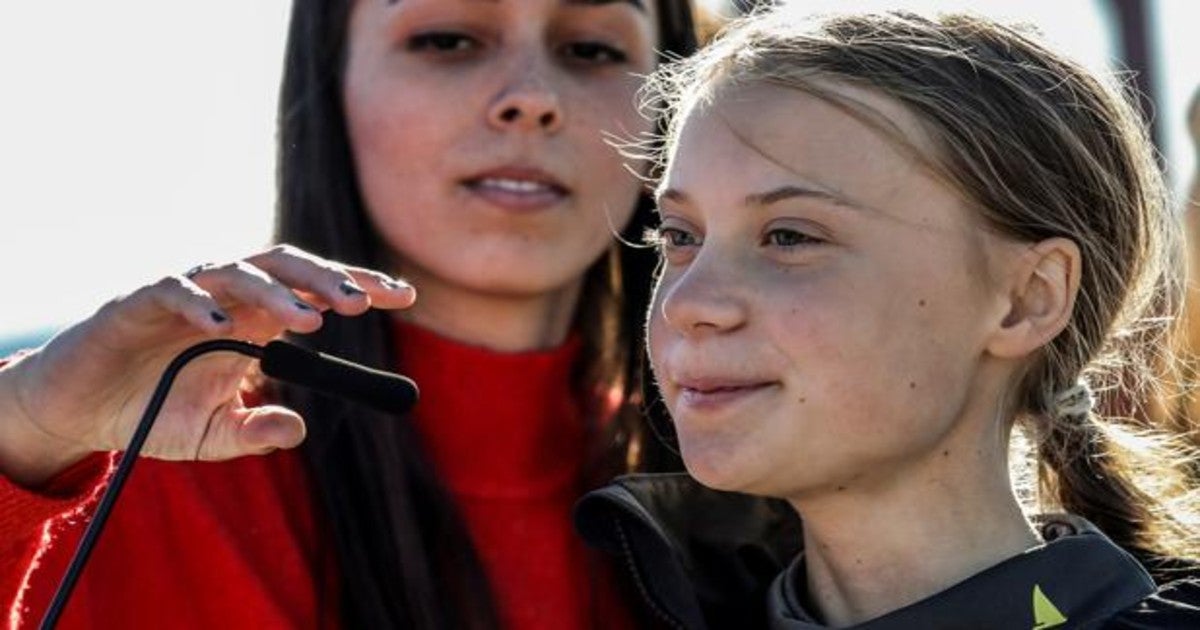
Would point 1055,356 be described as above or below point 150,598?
above

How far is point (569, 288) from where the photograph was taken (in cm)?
291

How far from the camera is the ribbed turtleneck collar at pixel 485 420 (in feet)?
9.02

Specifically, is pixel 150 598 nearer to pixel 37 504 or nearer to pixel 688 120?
pixel 37 504

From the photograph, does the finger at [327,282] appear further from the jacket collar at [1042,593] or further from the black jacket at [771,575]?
the jacket collar at [1042,593]

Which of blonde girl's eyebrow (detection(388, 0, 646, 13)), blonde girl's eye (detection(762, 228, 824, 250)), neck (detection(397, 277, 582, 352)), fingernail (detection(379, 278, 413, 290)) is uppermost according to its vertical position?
blonde girl's eyebrow (detection(388, 0, 646, 13))

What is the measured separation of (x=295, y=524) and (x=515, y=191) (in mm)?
475

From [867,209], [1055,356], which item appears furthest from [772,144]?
[1055,356]

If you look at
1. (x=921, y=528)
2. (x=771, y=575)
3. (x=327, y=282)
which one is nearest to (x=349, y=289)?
(x=327, y=282)

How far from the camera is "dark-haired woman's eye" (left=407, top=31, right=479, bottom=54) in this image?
2.74m

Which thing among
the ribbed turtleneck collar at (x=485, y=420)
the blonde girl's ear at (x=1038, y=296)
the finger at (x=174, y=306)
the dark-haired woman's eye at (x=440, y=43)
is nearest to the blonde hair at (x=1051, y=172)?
the blonde girl's ear at (x=1038, y=296)

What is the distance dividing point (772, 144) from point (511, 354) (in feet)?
2.04

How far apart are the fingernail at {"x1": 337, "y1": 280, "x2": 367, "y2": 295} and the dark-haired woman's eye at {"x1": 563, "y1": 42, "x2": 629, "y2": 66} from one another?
2.52ft

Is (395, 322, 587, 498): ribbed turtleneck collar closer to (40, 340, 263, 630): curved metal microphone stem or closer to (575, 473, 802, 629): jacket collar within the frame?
(575, 473, 802, 629): jacket collar

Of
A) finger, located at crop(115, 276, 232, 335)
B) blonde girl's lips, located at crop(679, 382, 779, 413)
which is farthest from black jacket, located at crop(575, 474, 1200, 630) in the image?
finger, located at crop(115, 276, 232, 335)
